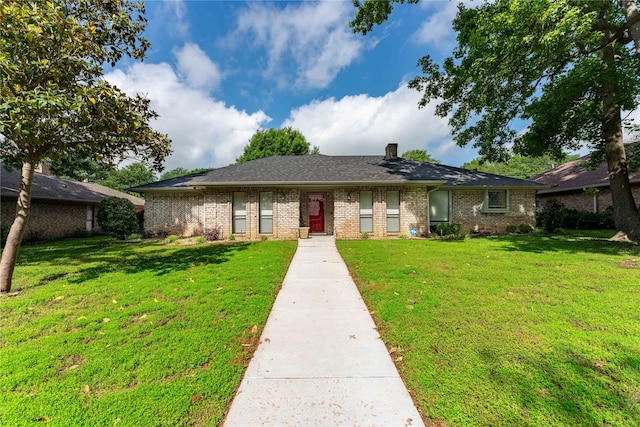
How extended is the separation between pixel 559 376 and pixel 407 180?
391 inches

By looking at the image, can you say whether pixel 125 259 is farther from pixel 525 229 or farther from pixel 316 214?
pixel 525 229

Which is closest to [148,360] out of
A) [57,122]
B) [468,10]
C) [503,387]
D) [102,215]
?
[503,387]

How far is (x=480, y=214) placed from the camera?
13570 mm

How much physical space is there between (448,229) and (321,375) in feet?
38.2

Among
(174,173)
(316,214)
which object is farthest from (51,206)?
(174,173)

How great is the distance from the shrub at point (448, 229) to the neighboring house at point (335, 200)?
1.93 ft

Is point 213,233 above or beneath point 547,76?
beneath

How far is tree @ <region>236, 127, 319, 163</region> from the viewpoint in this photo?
33875 mm

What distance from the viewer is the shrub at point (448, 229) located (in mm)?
12234

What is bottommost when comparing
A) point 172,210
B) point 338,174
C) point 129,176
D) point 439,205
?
point 172,210

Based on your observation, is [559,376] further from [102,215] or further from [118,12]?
[102,215]

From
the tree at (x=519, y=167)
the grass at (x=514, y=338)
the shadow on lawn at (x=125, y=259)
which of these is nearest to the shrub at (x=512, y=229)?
the grass at (x=514, y=338)

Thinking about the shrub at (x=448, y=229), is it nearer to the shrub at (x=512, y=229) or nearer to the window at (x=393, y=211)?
the window at (x=393, y=211)

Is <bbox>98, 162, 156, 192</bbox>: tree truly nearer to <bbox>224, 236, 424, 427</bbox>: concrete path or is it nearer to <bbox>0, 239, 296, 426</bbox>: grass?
<bbox>0, 239, 296, 426</bbox>: grass
